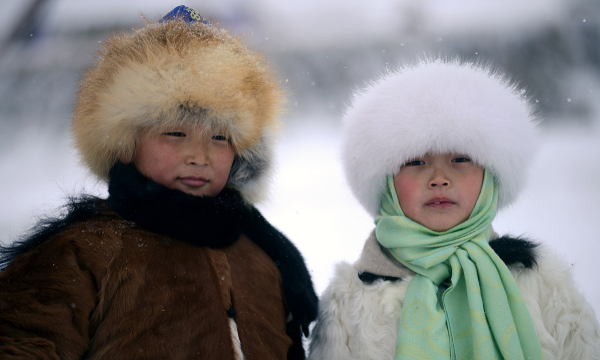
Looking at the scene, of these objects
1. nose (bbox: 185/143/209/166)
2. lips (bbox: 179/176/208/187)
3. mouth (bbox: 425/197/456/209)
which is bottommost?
lips (bbox: 179/176/208/187)

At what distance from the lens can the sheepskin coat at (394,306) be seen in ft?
4.44

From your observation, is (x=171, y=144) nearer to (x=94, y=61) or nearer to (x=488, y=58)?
(x=94, y=61)

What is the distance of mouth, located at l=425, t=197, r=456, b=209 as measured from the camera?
59.1 inches

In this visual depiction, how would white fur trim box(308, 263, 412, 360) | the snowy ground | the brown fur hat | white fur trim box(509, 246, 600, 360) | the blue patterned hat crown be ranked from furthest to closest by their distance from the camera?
the snowy ground
the blue patterned hat crown
the brown fur hat
white fur trim box(308, 263, 412, 360)
white fur trim box(509, 246, 600, 360)

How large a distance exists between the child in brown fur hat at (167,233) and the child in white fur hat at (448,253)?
0.31 meters

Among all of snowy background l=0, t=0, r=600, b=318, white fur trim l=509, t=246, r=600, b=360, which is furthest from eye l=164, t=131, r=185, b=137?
snowy background l=0, t=0, r=600, b=318

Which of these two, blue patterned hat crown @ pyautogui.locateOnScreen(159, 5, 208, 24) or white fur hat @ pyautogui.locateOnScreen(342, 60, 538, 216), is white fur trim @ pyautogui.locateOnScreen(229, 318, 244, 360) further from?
blue patterned hat crown @ pyautogui.locateOnScreen(159, 5, 208, 24)

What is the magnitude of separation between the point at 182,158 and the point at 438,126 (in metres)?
0.94

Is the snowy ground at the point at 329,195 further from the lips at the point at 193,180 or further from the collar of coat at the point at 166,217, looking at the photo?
the lips at the point at 193,180

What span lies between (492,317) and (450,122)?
674 mm

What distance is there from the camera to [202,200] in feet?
5.05

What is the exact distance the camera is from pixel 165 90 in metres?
1.54

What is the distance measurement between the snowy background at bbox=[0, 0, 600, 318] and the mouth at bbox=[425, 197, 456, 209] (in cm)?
191

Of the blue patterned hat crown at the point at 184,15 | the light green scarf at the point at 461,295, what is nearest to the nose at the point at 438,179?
the light green scarf at the point at 461,295
